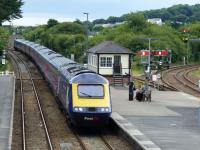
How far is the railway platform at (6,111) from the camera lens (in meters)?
19.8

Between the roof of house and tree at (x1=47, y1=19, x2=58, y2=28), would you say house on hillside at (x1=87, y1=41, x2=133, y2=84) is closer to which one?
the roof of house

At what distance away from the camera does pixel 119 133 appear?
22.9 m

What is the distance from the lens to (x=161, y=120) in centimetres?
2575

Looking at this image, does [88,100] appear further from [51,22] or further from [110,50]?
[51,22]

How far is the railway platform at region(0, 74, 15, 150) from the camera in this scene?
1983cm

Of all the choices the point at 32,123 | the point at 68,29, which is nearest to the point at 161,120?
the point at 32,123

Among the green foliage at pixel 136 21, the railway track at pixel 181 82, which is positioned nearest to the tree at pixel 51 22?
the green foliage at pixel 136 21

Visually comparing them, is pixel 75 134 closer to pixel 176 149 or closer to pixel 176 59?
pixel 176 149

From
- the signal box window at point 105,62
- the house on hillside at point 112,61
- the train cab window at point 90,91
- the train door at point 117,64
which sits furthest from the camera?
the signal box window at point 105,62

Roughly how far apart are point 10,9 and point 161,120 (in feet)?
104

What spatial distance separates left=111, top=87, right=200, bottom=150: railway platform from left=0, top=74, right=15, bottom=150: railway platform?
15.6 feet

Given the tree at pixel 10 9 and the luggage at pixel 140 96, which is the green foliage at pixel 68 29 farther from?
the luggage at pixel 140 96

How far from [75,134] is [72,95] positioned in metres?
1.71

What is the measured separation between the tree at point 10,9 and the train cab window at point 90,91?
29694 mm
